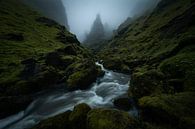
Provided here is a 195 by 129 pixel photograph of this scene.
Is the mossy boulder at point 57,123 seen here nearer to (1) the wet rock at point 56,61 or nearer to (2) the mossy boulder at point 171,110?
(2) the mossy boulder at point 171,110

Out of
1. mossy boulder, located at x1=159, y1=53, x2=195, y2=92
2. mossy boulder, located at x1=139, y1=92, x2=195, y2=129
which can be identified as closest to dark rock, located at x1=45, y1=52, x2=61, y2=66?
mossy boulder, located at x1=159, y1=53, x2=195, y2=92

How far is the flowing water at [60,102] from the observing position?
921 inches

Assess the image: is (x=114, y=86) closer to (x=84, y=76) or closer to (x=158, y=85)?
(x=84, y=76)

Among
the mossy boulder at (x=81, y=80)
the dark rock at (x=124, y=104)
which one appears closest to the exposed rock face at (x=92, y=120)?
the dark rock at (x=124, y=104)

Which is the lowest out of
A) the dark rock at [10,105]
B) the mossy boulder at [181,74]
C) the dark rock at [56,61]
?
the mossy boulder at [181,74]

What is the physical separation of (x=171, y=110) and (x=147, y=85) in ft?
23.4

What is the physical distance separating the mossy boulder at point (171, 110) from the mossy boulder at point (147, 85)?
3097 millimetres

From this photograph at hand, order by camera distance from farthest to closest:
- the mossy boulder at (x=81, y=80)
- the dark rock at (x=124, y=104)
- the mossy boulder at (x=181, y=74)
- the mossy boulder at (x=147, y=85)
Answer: the mossy boulder at (x=81, y=80) → the dark rock at (x=124, y=104) → the mossy boulder at (x=181, y=74) → the mossy boulder at (x=147, y=85)

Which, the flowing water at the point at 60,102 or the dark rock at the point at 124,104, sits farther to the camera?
the flowing water at the point at 60,102

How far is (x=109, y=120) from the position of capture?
46.2 ft

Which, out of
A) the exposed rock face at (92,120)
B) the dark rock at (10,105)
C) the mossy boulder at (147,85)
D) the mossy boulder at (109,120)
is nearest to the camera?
the mossy boulder at (109,120)

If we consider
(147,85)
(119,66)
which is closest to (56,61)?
(119,66)

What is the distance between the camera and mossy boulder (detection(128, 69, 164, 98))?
854 inches

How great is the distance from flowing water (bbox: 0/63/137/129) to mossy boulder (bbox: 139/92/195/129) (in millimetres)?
3548
